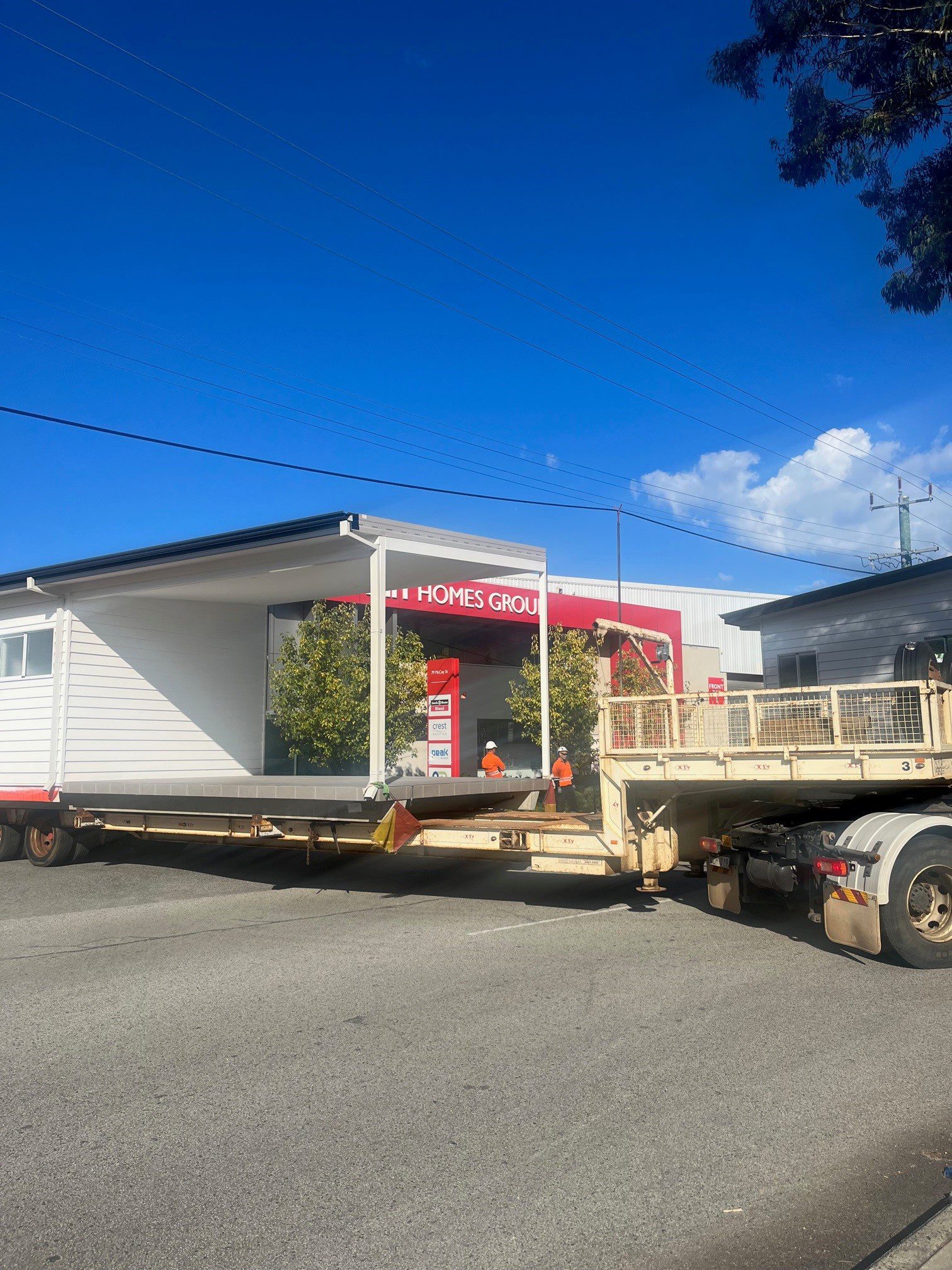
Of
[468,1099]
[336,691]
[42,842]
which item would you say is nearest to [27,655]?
[42,842]

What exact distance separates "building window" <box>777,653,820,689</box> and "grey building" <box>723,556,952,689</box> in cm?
2

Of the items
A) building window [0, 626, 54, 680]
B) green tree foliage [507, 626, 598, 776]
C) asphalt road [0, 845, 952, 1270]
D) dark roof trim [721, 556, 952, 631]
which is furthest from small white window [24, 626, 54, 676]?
dark roof trim [721, 556, 952, 631]

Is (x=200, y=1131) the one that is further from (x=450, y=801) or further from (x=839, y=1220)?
(x=450, y=801)

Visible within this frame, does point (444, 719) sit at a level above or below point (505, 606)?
below

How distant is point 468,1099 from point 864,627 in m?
17.6

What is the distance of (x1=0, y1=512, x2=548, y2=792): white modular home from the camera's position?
11.7m

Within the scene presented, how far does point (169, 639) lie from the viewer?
14742mm

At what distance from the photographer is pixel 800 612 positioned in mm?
21688

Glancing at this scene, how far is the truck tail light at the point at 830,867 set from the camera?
7.41 metres

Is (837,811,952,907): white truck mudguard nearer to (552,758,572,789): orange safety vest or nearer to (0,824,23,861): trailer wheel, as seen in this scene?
(552,758,572,789): orange safety vest

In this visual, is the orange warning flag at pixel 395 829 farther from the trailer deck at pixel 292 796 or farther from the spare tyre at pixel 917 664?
the spare tyre at pixel 917 664

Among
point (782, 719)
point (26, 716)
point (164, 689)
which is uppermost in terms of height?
point (164, 689)

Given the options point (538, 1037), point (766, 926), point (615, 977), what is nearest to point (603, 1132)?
point (538, 1037)

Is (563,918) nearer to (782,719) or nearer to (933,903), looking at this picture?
(782,719)
